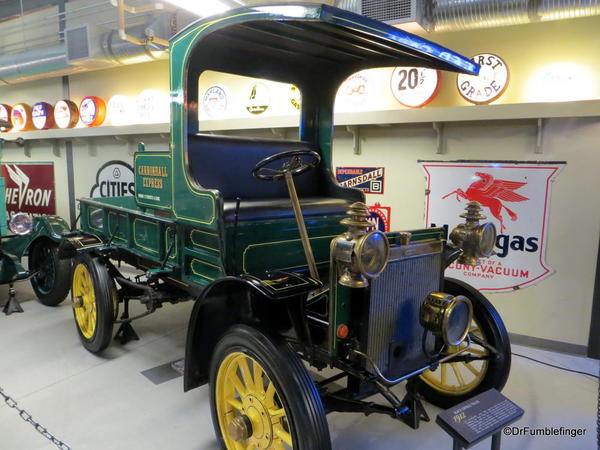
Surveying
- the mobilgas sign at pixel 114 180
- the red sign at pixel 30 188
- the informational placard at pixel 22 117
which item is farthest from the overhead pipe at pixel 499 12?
the informational placard at pixel 22 117

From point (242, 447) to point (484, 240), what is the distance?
5.21 feet

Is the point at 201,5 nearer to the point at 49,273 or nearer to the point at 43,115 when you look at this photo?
the point at 49,273

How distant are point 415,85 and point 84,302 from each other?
3.44m

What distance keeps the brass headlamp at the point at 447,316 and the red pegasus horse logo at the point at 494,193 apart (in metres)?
2.12

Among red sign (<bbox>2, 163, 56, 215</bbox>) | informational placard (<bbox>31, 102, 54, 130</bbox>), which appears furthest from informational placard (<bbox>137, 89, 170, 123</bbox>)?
red sign (<bbox>2, 163, 56, 215</bbox>)

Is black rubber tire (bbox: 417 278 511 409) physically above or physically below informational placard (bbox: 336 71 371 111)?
below

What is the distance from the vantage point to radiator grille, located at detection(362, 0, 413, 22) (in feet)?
11.0

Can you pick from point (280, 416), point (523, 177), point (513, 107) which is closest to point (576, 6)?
point (513, 107)

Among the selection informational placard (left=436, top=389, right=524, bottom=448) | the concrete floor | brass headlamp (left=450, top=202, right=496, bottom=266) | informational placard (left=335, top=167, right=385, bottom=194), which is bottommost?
the concrete floor

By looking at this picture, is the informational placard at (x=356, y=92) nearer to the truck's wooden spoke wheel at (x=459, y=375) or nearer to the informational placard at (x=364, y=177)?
the informational placard at (x=364, y=177)

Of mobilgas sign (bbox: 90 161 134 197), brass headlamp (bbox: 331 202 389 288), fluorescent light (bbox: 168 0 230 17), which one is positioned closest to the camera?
brass headlamp (bbox: 331 202 389 288)

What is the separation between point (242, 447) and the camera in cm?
202

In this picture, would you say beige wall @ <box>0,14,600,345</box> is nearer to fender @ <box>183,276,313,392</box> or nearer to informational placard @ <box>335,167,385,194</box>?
informational placard @ <box>335,167,385,194</box>

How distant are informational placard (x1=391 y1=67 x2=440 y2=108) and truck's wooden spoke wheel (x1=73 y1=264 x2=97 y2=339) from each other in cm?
313
